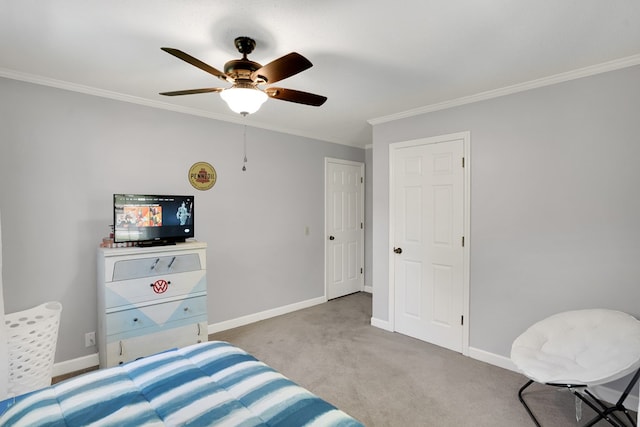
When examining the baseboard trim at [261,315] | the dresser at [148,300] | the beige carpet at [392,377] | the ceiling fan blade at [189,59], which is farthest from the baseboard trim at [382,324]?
the ceiling fan blade at [189,59]

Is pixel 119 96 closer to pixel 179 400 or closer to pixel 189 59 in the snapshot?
pixel 189 59

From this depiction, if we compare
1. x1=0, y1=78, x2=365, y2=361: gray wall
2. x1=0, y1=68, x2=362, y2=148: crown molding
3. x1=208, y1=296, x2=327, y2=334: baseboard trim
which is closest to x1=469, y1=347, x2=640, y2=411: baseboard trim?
x1=208, y1=296, x2=327, y2=334: baseboard trim

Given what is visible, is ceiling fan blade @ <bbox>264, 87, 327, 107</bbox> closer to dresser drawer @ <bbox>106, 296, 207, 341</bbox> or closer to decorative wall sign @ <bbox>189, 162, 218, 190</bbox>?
decorative wall sign @ <bbox>189, 162, 218, 190</bbox>

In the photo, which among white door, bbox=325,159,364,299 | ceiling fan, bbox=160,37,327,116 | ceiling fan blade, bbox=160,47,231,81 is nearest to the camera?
ceiling fan blade, bbox=160,47,231,81

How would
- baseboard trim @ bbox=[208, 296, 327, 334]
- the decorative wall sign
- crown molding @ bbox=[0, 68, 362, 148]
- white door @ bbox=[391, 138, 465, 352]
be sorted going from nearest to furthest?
crown molding @ bbox=[0, 68, 362, 148] → white door @ bbox=[391, 138, 465, 352] → the decorative wall sign → baseboard trim @ bbox=[208, 296, 327, 334]

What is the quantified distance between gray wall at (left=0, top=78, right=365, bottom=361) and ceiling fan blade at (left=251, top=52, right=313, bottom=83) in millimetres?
1773

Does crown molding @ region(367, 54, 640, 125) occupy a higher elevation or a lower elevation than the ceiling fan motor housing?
higher

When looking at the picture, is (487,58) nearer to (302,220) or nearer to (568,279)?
(568,279)

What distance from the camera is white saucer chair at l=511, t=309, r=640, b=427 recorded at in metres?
1.86

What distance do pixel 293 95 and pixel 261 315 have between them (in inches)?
112

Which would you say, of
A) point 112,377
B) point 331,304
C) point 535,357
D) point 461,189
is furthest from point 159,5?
point 331,304

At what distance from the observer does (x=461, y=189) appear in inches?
122

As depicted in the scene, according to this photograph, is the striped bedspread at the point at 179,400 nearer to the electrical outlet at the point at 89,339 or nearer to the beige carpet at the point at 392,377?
the beige carpet at the point at 392,377

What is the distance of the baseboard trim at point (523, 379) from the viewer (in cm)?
223
